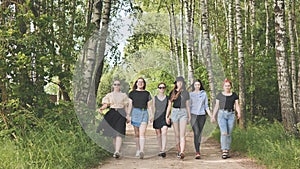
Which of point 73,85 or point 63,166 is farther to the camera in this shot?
point 73,85

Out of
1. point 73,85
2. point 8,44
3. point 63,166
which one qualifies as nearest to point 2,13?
point 8,44

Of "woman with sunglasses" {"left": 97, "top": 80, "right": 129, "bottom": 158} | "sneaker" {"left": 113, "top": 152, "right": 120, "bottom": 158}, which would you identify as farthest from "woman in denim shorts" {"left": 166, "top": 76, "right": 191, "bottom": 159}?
"sneaker" {"left": 113, "top": 152, "right": 120, "bottom": 158}

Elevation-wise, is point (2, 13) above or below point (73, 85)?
above

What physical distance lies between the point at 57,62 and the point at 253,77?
392 inches

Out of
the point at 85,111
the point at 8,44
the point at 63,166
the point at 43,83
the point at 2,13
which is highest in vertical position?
the point at 2,13

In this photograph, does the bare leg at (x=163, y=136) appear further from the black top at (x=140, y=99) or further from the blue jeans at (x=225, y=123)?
the blue jeans at (x=225, y=123)

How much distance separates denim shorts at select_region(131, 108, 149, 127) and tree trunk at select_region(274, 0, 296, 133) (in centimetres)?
327

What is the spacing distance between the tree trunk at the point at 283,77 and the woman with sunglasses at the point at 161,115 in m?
2.74

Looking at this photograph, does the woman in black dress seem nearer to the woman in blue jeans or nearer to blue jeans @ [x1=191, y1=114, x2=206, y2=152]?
blue jeans @ [x1=191, y1=114, x2=206, y2=152]

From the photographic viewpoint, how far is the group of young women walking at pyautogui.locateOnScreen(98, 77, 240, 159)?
33.4 feet

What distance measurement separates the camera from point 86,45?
11695mm

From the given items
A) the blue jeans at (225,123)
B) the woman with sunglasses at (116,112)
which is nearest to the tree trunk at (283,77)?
the blue jeans at (225,123)

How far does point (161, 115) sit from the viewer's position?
34.3ft

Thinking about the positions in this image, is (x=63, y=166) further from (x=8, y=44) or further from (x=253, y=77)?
(x=253, y=77)
